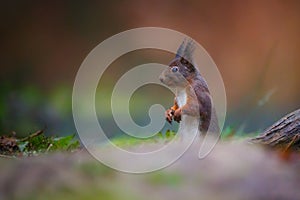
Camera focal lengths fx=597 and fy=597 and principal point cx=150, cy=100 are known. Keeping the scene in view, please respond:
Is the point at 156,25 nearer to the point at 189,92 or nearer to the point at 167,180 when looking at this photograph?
the point at 189,92

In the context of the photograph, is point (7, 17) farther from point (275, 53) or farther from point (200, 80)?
point (200, 80)

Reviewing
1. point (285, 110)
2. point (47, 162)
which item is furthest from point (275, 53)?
point (47, 162)

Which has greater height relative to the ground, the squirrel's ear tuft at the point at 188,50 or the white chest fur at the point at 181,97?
the squirrel's ear tuft at the point at 188,50

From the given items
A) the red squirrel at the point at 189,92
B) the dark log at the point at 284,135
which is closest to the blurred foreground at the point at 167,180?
the dark log at the point at 284,135

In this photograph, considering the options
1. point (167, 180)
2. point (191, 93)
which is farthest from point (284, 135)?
point (167, 180)

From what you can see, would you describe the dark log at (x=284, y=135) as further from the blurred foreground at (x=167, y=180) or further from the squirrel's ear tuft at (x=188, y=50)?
the blurred foreground at (x=167, y=180)

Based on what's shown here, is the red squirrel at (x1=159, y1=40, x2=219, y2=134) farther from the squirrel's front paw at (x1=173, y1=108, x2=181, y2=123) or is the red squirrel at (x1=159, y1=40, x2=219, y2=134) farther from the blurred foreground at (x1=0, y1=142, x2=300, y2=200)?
the blurred foreground at (x1=0, y1=142, x2=300, y2=200)

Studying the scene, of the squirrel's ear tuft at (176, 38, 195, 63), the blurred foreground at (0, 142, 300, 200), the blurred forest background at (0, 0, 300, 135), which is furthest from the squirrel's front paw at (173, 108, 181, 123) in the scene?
the blurred forest background at (0, 0, 300, 135)
